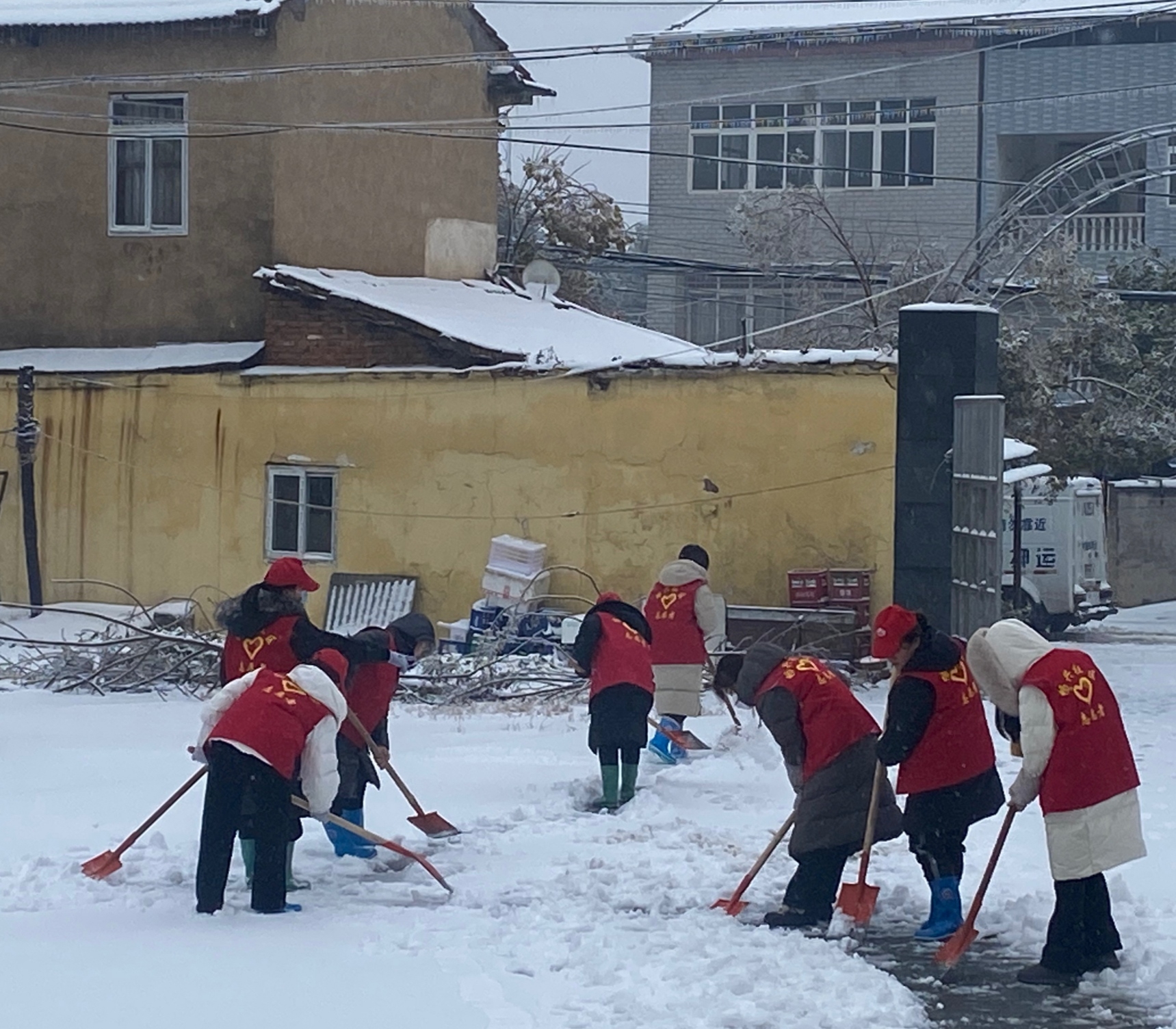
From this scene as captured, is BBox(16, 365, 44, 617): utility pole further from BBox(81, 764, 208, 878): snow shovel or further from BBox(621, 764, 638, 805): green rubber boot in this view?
BBox(81, 764, 208, 878): snow shovel

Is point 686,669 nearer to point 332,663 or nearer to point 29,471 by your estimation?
point 332,663

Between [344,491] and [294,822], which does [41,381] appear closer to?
[344,491]

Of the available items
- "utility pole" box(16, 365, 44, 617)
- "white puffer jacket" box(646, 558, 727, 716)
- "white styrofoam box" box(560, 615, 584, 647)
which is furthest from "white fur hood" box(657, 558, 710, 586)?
"utility pole" box(16, 365, 44, 617)

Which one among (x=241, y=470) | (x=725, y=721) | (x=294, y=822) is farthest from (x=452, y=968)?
(x=241, y=470)

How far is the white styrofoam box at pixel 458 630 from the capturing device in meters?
16.6

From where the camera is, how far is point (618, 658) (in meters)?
9.69

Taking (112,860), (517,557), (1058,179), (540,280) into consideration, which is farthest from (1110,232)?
(112,860)

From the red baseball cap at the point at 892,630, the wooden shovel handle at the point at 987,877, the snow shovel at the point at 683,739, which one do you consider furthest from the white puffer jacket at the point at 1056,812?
the snow shovel at the point at 683,739

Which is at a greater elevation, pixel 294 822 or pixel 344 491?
pixel 344 491

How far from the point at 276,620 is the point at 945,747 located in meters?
3.13

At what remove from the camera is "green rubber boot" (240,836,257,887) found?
7.47 m

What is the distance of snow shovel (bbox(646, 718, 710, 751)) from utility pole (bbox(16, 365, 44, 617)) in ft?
32.8

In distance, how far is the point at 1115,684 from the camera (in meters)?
16.1

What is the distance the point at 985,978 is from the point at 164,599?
1371 cm
